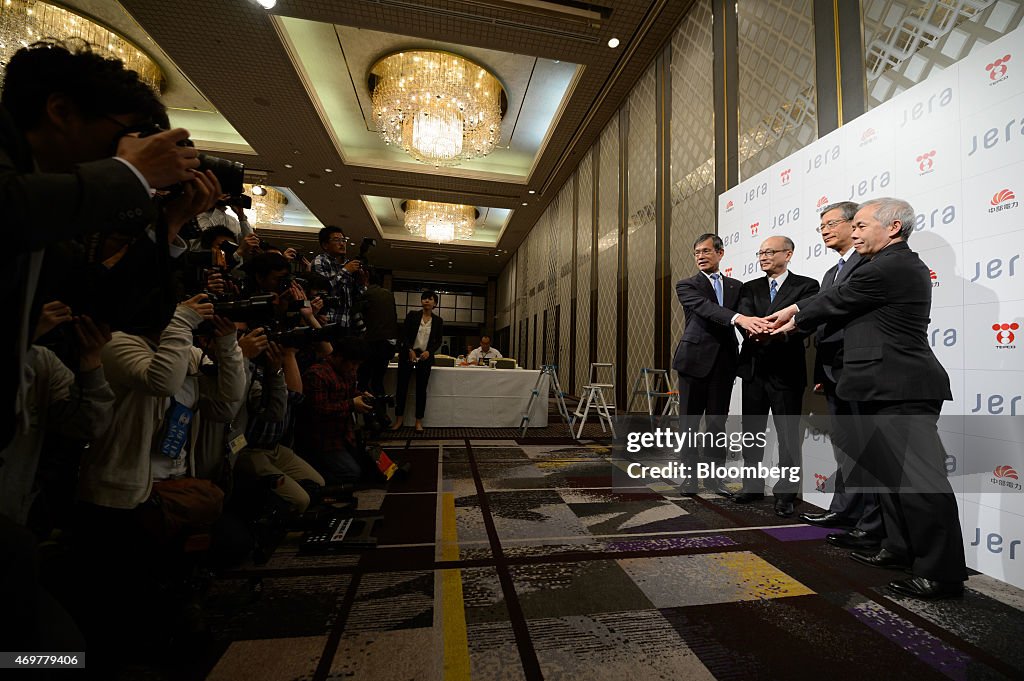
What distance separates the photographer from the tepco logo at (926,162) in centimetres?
191

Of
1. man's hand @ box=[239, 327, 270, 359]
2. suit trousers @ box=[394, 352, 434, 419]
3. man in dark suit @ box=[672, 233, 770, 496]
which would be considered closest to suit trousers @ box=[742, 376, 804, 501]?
Answer: man in dark suit @ box=[672, 233, 770, 496]

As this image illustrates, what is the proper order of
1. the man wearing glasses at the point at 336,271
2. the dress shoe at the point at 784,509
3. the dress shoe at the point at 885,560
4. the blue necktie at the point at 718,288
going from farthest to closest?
1. the man wearing glasses at the point at 336,271
2. the blue necktie at the point at 718,288
3. the dress shoe at the point at 784,509
4. the dress shoe at the point at 885,560

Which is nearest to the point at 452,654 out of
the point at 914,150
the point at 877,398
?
the point at 877,398

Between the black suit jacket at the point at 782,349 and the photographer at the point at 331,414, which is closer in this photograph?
the black suit jacket at the point at 782,349

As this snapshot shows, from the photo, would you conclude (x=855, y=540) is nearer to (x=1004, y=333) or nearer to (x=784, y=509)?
(x=784, y=509)

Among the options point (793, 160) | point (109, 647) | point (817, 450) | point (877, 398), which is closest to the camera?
point (109, 647)

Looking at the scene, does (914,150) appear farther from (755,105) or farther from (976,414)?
(755,105)

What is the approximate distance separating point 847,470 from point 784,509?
36 centimetres

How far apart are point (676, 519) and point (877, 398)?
40.6 inches

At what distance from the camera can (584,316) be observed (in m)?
6.90

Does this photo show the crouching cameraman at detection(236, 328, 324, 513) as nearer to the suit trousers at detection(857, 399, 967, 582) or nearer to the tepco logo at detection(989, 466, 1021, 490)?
the suit trousers at detection(857, 399, 967, 582)

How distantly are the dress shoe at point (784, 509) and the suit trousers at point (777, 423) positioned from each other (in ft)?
0.08

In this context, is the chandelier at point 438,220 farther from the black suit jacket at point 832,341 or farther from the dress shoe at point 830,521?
the dress shoe at point 830,521

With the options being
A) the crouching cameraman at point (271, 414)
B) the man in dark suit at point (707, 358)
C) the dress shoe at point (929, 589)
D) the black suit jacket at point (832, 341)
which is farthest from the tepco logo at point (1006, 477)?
the crouching cameraman at point (271, 414)
